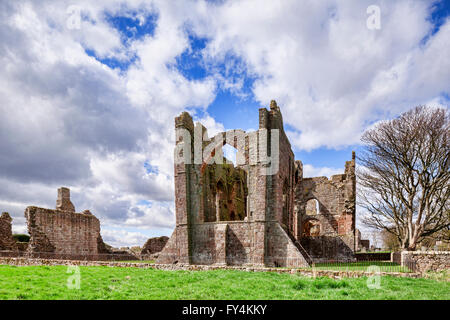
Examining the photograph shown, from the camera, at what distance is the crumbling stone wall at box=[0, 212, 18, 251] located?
87.5 ft

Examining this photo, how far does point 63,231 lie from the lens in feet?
90.0

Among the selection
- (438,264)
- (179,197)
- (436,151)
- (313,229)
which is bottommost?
(313,229)

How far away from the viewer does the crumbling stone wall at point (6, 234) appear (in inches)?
1050

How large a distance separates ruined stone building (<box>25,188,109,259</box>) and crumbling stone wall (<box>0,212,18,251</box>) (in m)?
3.86

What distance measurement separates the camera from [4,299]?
771 cm

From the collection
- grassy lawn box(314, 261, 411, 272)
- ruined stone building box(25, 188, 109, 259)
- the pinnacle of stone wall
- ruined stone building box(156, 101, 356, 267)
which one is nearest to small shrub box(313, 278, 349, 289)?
grassy lawn box(314, 261, 411, 272)

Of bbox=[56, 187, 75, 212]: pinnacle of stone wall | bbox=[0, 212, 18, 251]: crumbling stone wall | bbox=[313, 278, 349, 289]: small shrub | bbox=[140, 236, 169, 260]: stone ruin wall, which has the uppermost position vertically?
bbox=[56, 187, 75, 212]: pinnacle of stone wall

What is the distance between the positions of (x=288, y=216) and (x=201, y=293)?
1540cm

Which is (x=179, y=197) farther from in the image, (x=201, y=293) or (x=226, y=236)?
(x=201, y=293)

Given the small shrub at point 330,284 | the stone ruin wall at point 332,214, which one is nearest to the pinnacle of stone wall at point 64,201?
the stone ruin wall at point 332,214

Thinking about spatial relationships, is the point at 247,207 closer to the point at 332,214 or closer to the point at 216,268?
the point at 216,268

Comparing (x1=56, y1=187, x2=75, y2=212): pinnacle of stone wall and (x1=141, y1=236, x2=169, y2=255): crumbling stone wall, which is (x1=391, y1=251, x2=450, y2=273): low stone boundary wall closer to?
(x1=141, y1=236, x2=169, y2=255): crumbling stone wall

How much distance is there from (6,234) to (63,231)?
483 centimetres
